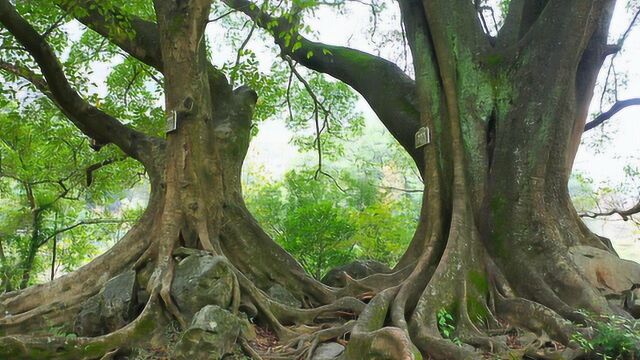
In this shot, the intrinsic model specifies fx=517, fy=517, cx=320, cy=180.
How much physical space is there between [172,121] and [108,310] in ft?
6.33

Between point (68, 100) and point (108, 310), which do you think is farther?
point (68, 100)

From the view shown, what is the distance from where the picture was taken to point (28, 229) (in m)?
11.1

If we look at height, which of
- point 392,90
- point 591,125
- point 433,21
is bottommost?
point 591,125

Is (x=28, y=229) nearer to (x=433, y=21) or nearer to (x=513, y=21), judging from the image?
(x=433, y=21)

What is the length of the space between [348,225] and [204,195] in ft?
16.0

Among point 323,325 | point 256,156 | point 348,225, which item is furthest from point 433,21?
point 256,156

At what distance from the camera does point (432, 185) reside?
A: 18.6 feet

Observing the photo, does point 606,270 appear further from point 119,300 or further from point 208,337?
point 119,300

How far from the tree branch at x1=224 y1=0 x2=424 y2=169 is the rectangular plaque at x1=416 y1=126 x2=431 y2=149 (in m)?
0.48

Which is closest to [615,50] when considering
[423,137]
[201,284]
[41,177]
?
[423,137]

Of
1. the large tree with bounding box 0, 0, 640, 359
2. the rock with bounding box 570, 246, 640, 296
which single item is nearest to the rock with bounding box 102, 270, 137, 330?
the large tree with bounding box 0, 0, 640, 359

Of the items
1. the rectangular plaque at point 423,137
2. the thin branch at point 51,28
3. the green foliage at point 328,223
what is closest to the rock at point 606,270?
the rectangular plaque at point 423,137

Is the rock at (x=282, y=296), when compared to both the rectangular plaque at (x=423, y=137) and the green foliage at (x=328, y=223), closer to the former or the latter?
the rectangular plaque at (x=423, y=137)

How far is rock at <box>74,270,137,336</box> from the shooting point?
4512mm
